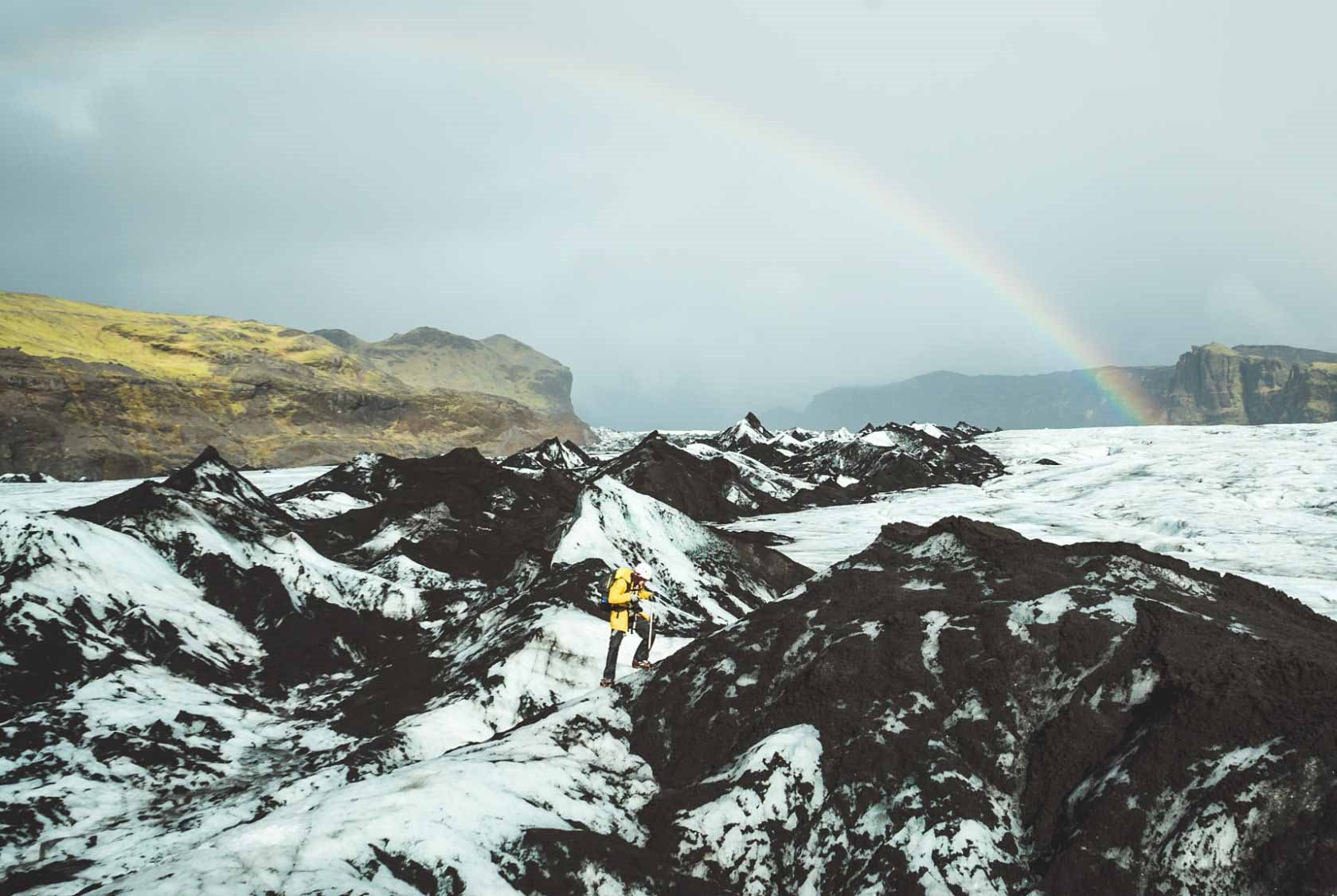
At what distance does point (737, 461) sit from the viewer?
5050 centimetres

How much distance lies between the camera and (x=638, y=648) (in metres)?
10.5

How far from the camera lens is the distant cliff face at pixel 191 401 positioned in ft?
214

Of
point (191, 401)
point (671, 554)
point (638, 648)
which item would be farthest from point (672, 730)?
point (191, 401)

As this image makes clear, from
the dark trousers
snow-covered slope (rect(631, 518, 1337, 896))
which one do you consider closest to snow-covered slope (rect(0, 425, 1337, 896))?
snow-covered slope (rect(631, 518, 1337, 896))

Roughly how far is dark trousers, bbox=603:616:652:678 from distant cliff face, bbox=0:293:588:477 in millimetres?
74455

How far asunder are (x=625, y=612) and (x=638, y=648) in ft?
3.48

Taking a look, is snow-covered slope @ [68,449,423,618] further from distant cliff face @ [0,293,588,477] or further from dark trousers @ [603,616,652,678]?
distant cliff face @ [0,293,588,477]

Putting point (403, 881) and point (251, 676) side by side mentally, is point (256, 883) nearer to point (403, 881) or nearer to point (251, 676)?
point (403, 881)

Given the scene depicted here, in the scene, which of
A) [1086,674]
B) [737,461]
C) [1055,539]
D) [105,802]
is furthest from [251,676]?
[737,461]

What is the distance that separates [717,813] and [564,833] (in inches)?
51.7

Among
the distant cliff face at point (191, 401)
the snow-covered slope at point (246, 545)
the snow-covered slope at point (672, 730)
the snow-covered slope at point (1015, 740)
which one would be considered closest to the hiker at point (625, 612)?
the snow-covered slope at point (672, 730)

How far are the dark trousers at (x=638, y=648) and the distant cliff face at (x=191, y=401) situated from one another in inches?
2931

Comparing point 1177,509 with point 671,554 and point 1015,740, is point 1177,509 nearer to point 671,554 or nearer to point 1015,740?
point 671,554

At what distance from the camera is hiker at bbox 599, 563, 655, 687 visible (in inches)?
377
